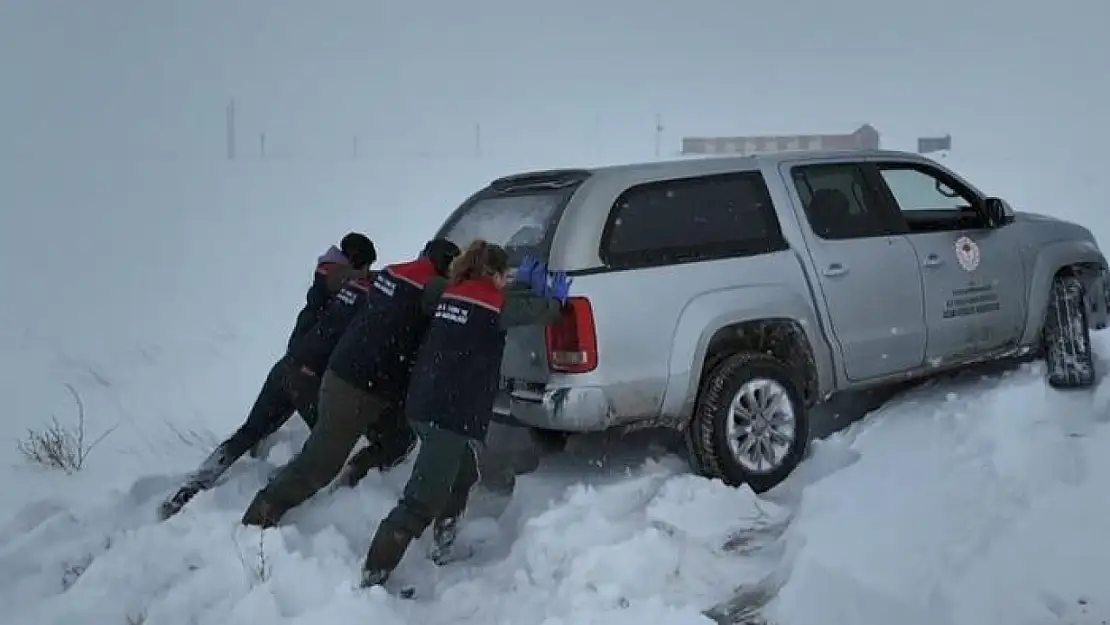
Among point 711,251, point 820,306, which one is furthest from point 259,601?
point 820,306

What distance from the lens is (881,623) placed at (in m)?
3.47

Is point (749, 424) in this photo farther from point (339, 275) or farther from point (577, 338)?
point (339, 275)

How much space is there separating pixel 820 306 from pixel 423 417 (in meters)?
2.33

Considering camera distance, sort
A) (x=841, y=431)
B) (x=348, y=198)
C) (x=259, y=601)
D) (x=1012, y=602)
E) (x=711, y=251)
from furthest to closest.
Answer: (x=348, y=198) < (x=841, y=431) < (x=711, y=251) < (x=259, y=601) < (x=1012, y=602)

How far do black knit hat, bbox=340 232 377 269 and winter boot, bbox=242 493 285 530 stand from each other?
60.6 inches

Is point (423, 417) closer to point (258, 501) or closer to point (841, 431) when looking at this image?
point (258, 501)

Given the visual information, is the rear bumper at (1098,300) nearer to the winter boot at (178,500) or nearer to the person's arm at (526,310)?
the person's arm at (526,310)

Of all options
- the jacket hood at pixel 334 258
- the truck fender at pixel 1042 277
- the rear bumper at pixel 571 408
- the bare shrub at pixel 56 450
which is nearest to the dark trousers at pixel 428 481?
the rear bumper at pixel 571 408

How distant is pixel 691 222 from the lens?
16.6 feet

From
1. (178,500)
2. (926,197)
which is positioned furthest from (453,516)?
(926,197)

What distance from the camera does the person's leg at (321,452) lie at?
446 centimetres

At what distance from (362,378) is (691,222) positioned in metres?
1.87

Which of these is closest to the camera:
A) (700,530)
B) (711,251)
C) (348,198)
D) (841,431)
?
(700,530)

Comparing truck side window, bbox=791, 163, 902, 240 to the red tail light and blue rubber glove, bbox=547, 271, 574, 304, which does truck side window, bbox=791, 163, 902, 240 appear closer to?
the red tail light
